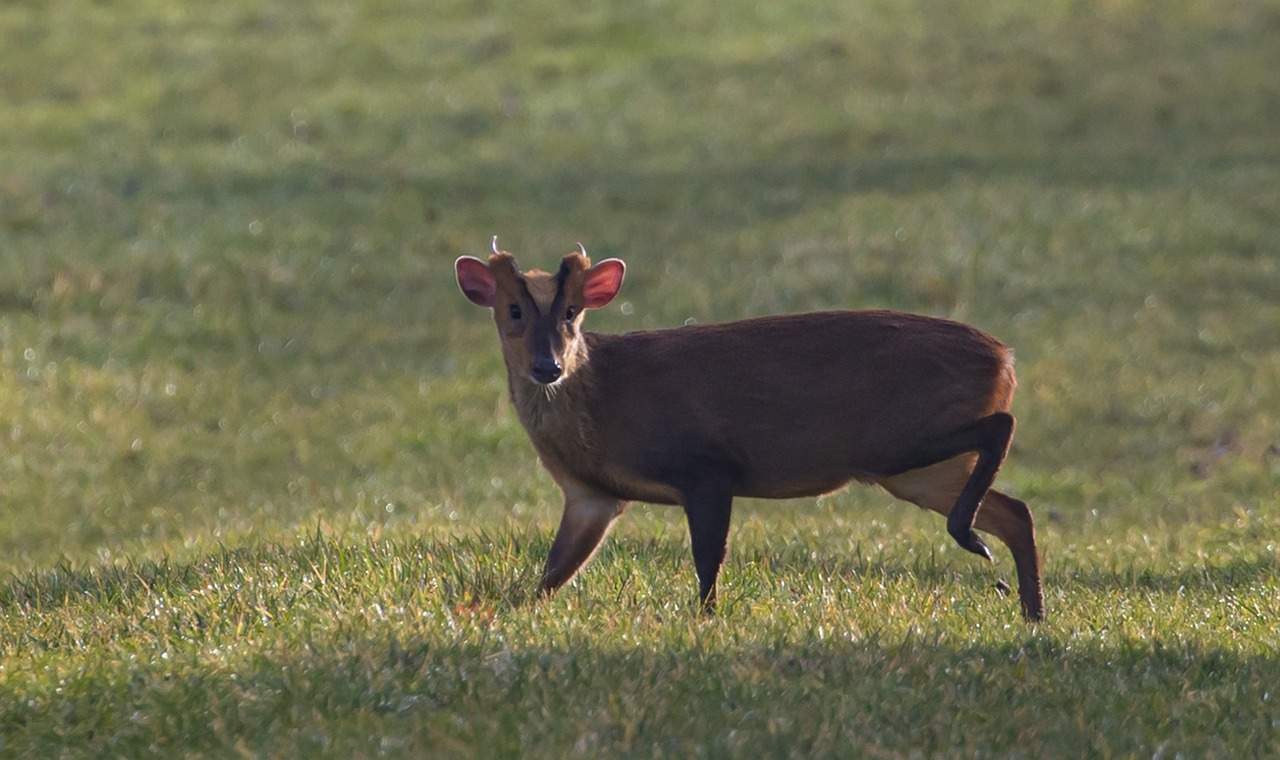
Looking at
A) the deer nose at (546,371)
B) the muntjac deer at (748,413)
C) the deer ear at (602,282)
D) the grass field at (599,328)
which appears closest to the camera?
the grass field at (599,328)

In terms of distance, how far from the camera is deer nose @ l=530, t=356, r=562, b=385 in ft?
24.3

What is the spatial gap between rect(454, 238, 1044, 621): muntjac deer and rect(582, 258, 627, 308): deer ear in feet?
0.37

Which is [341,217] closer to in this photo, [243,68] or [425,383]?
[425,383]

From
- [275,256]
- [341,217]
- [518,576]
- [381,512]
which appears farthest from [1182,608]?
[341,217]

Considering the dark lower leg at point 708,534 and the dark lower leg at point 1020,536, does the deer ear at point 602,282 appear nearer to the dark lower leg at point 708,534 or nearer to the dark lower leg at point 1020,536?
the dark lower leg at point 708,534

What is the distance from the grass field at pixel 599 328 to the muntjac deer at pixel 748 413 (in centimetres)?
38

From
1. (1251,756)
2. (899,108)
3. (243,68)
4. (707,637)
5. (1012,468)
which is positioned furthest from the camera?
(243,68)

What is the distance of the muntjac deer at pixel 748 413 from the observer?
7570mm

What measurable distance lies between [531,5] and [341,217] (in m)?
11.5

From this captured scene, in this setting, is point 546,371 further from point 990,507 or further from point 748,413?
point 990,507

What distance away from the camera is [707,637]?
6.57m

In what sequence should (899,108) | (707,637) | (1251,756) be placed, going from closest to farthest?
1. (1251,756)
2. (707,637)
3. (899,108)

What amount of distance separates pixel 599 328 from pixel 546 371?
30.8 ft

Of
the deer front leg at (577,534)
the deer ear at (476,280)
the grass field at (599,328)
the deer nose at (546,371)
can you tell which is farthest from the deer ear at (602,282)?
the grass field at (599,328)
